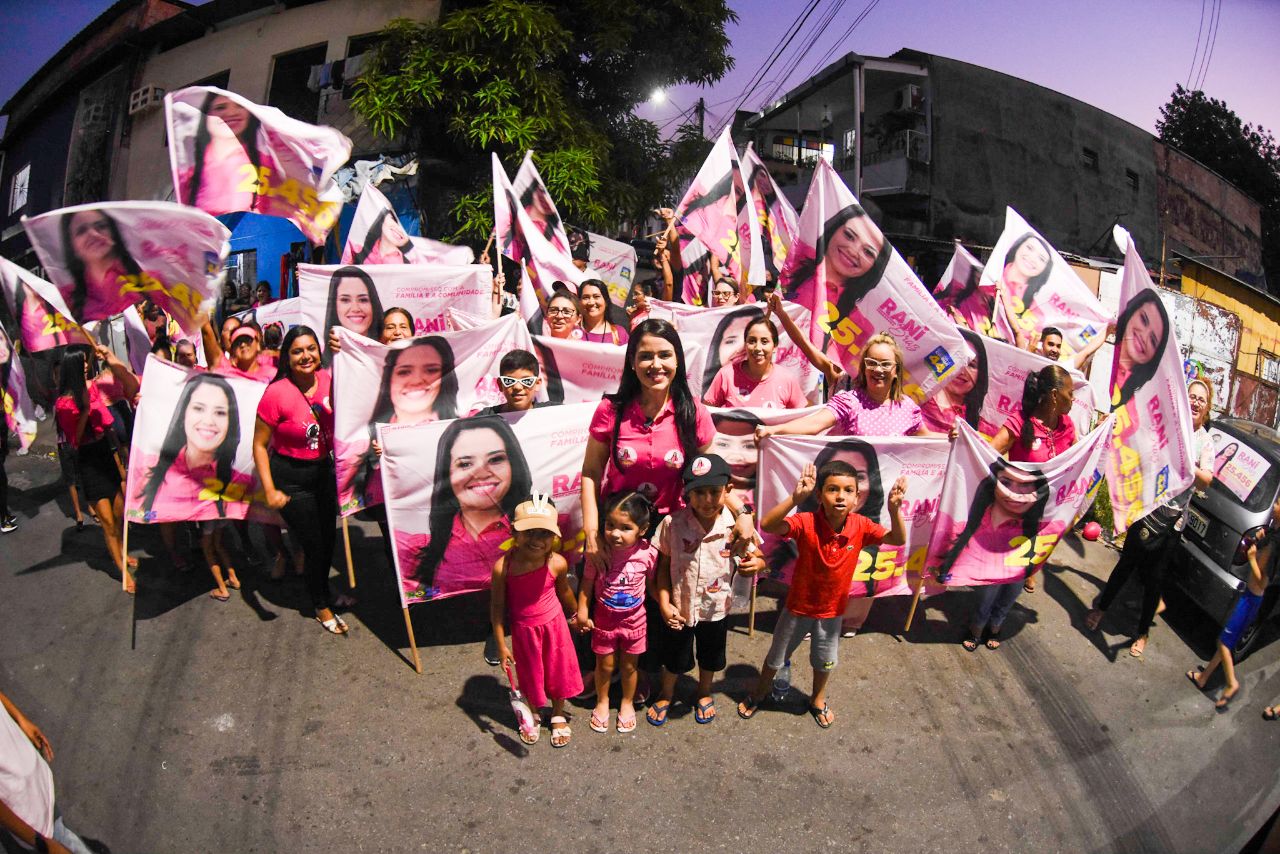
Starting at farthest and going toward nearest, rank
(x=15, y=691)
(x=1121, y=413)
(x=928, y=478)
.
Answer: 1. (x=1121, y=413)
2. (x=928, y=478)
3. (x=15, y=691)

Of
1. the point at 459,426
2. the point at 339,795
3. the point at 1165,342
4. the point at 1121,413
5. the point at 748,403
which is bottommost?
the point at 339,795

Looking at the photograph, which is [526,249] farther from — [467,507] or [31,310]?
[31,310]

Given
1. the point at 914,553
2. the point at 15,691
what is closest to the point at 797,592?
the point at 914,553

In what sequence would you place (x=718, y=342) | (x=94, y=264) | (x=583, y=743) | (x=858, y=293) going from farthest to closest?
(x=718, y=342) < (x=858, y=293) < (x=94, y=264) < (x=583, y=743)

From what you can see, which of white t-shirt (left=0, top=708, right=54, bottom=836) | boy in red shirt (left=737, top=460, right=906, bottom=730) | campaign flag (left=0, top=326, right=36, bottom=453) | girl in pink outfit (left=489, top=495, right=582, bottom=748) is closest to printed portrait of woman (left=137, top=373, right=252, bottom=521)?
campaign flag (left=0, top=326, right=36, bottom=453)

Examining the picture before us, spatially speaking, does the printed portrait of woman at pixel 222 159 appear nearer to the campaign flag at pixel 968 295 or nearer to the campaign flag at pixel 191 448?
the campaign flag at pixel 191 448

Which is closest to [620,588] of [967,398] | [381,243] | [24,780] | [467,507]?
[467,507]

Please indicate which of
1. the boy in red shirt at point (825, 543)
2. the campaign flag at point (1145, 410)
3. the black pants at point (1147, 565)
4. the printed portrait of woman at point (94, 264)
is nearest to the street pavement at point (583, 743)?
the black pants at point (1147, 565)

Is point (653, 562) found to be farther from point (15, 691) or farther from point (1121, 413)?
point (15, 691)

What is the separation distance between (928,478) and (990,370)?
5.37ft

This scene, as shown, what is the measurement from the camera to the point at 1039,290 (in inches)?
244

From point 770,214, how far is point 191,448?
567 centimetres

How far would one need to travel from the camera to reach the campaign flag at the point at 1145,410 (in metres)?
4.27

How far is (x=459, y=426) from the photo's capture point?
12.9ft
